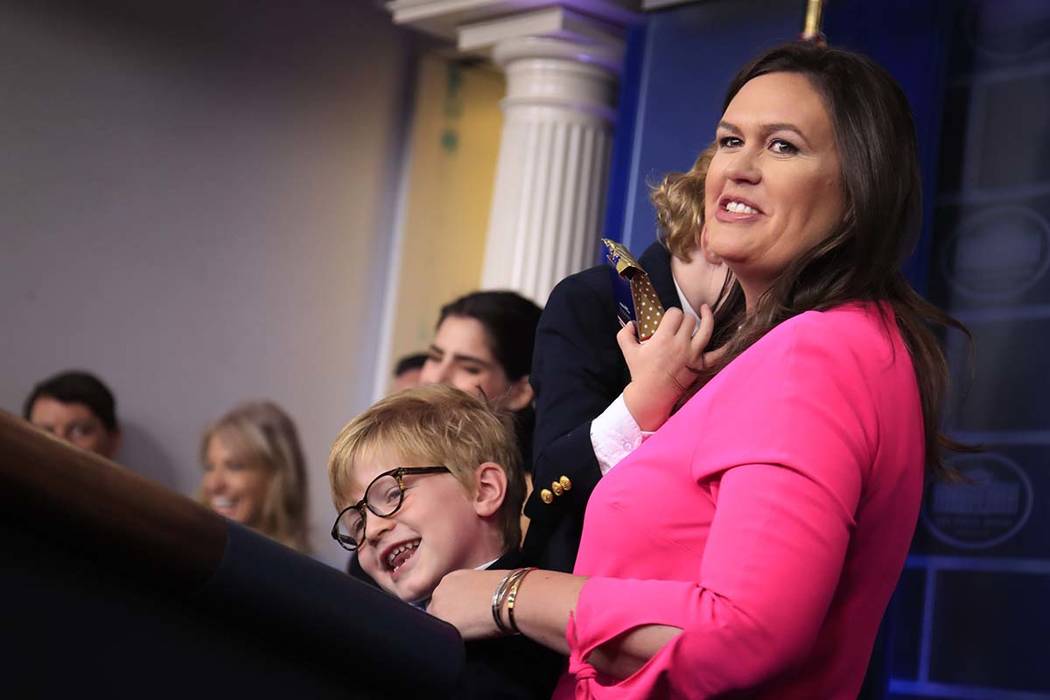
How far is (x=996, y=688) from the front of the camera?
10.9ft

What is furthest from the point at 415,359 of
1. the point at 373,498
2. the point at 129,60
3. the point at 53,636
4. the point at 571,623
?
the point at 53,636

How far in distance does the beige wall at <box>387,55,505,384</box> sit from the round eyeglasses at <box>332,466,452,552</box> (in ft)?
13.2

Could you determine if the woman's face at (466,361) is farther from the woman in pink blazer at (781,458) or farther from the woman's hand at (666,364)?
the woman in pink blazer at (781,458)

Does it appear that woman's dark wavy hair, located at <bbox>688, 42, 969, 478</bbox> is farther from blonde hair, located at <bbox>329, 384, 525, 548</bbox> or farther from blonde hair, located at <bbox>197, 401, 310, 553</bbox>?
blonde hair, located at <bbox>197, 401, 310, 553</bbox>

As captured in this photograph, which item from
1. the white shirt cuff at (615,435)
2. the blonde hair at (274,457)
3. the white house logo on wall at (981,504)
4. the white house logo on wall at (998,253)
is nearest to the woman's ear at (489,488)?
the white shirt cuff at (615,435)

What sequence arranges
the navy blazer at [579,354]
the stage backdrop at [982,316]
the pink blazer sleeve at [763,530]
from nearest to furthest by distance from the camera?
the pink blazer sleeve at [763,530], the navy blazer at [579,354], the stage backdrop at [982,316]

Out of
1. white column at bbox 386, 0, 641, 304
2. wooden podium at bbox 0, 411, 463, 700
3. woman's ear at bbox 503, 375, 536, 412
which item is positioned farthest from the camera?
white column at bbox 386, 0, 641, 304

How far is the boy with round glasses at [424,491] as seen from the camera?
1.71m

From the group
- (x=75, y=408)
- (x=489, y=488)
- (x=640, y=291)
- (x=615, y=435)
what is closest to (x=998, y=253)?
(x=640, y=291)

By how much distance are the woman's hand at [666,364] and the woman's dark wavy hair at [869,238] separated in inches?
9.9

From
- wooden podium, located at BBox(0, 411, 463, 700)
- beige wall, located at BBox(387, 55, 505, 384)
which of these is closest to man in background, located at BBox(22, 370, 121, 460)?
→ beige wall, located at BBox(387, 55, 505, 384)

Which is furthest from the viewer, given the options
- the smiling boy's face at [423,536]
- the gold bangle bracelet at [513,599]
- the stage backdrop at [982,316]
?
the stage backdrop at [982,316]

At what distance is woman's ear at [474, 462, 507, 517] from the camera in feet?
5.79

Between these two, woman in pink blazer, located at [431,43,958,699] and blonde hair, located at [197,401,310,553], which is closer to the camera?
woman in pink blazer, located at [431,43,958,699]
